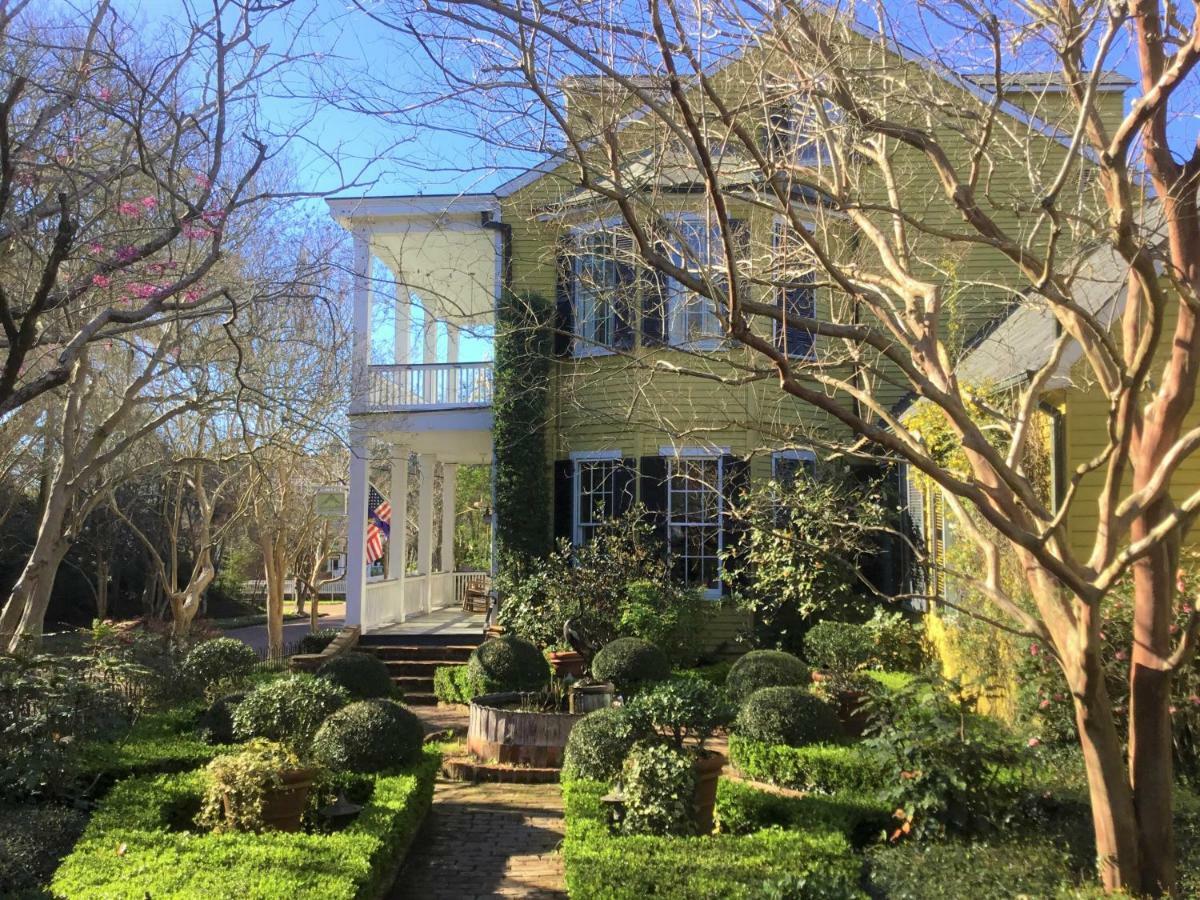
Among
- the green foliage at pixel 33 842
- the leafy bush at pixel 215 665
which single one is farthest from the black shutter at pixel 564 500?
the green foliage at pixel 33 842

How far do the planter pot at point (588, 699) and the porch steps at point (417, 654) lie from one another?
13.6ft

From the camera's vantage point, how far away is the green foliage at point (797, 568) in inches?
513

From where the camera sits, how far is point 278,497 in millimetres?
19656

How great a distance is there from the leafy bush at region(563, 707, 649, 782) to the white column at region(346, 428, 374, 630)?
28.4ft

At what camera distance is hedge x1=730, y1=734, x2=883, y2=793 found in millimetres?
7727

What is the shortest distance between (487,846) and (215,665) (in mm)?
Answer: 5731

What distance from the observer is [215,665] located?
11891 millimetres

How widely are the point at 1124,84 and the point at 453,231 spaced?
9.96 metres

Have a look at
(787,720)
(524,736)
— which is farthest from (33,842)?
(787,720)

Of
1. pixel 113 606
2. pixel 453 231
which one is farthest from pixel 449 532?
Result: pixel 113 606

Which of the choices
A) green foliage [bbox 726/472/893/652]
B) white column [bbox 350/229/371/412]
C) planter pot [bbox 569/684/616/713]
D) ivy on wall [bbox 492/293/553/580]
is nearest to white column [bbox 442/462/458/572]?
white column [bbox 350/229/371/412]

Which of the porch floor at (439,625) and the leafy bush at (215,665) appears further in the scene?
the porch floor at (439,625)

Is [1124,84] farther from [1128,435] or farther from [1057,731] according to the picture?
[1128,435]

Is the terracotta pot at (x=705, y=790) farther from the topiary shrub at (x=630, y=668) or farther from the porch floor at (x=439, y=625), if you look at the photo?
the porch floor at (x=439, y=625)
